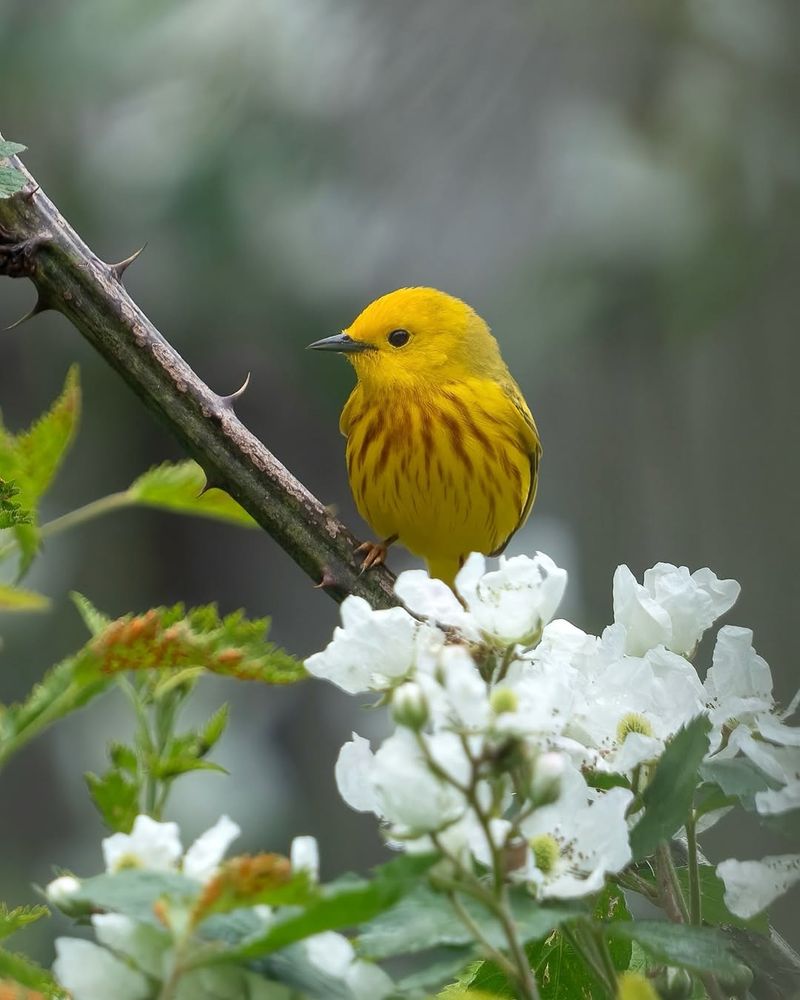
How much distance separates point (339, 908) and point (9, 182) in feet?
1.87

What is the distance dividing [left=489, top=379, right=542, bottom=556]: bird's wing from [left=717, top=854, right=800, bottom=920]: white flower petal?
7.67 feet

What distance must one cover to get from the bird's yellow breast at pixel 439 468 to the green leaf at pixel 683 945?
87.7 inches

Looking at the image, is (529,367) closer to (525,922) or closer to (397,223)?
(397,223)

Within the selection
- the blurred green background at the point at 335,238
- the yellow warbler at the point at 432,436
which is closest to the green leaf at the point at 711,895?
the blurred green background at the point at 335,238

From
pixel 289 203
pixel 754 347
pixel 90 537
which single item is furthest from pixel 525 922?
pixel 90 537

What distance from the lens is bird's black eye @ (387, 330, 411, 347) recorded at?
2998 millimetres

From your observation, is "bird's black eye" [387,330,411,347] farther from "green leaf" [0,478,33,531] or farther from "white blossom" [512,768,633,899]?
"white blossom" [512,768,633,899]

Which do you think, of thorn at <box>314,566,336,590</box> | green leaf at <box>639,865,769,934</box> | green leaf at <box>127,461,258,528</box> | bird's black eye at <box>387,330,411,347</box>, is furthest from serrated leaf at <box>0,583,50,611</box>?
bird's black eye at <box>387,330,411,347</box>

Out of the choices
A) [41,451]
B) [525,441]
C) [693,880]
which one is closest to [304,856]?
[693,880]

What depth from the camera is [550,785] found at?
59 cm

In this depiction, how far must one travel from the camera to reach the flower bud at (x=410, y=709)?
571 millimetres

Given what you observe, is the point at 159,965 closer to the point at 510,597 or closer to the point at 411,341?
the point at 510,597

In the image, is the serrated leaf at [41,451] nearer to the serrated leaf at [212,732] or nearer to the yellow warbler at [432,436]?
the serrated leaf at [212,732]

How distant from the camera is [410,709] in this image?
57cm
